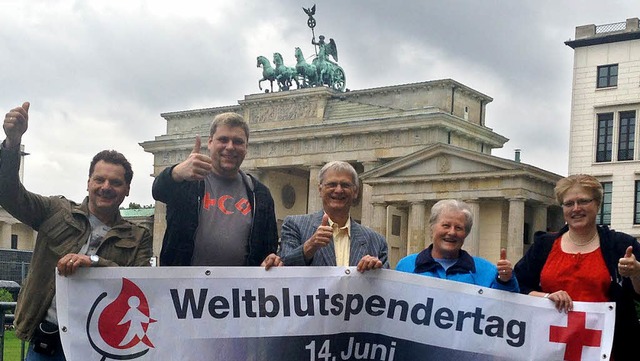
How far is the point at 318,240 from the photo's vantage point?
601 cm

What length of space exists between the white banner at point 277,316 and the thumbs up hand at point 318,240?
188 mm

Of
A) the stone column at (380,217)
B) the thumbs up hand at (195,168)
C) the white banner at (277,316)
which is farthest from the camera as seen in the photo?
the stone column at (380,217)

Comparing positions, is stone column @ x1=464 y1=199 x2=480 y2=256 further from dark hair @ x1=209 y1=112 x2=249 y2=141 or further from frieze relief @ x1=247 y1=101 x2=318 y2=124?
dark hair @ x1=209 y1=112 x2=249 y2=141

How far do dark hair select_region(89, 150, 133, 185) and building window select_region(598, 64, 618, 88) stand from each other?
40.7 meters

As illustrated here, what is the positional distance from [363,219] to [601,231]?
48524mm

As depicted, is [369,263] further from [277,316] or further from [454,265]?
[454,265]

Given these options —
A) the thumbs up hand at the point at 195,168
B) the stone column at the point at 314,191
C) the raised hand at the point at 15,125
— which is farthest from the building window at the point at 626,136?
the raised hand at the point at 15,125

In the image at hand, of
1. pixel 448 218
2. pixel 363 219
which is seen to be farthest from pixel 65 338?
pixel 363 219

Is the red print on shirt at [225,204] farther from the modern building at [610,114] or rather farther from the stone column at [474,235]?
the stone column at [474,235]

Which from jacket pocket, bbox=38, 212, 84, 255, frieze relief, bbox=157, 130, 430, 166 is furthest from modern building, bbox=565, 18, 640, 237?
jacket pocket, bbox=38, 212, 84, 255

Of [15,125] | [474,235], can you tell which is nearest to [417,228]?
[474,235]

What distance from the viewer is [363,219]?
55062 millimetres

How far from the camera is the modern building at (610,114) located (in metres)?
43.3

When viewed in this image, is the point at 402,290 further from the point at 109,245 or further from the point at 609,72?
the point at 609,72
